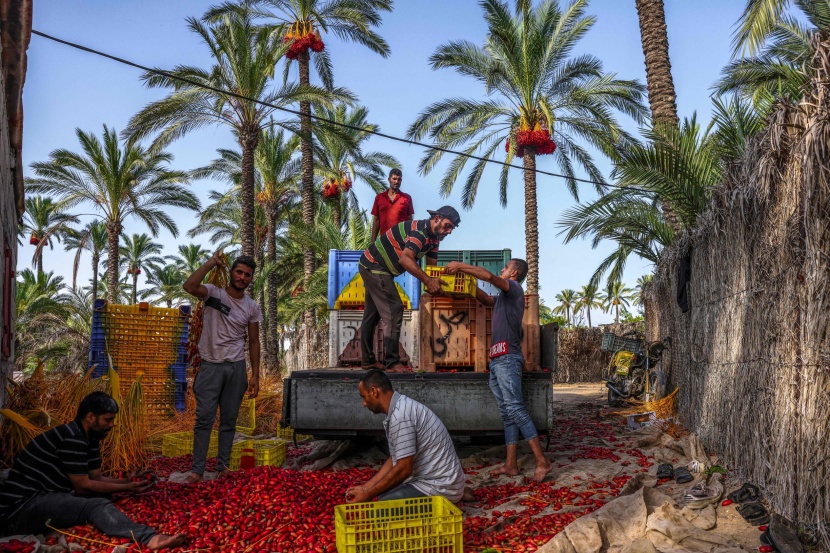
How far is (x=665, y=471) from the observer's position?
6.05 meters

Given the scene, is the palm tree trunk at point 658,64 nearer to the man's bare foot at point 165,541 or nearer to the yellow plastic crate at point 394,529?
the yellow plastic crate at point 394,529

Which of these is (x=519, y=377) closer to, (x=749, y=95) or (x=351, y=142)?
(x=351, y=142)

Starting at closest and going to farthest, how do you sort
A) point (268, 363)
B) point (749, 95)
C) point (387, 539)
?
point (387, 539), point (749, 95), point (268, 363)

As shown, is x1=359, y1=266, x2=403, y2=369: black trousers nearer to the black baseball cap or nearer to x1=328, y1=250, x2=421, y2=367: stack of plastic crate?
the black baseball cap

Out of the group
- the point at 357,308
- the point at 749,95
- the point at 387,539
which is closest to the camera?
the point at 387,539

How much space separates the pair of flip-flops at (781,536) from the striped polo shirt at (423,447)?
196cm

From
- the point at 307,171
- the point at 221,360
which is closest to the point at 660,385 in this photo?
the point at 221,360

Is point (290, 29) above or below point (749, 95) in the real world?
above

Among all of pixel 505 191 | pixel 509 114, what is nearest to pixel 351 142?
pixel 509 114

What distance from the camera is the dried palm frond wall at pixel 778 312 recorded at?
3963 millimetres

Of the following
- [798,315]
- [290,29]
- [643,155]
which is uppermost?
[290,29]

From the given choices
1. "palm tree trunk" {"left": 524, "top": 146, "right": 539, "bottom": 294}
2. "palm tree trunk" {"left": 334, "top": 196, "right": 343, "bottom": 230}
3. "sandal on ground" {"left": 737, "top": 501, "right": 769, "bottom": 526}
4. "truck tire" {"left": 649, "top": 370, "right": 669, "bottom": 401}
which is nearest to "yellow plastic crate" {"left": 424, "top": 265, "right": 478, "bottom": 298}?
"sandal on ground" {"left": 737, "top": 501, "right": 769, "bottom": 526}

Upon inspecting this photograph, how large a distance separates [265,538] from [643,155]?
7655 mm

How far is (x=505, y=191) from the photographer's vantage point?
859 inches
